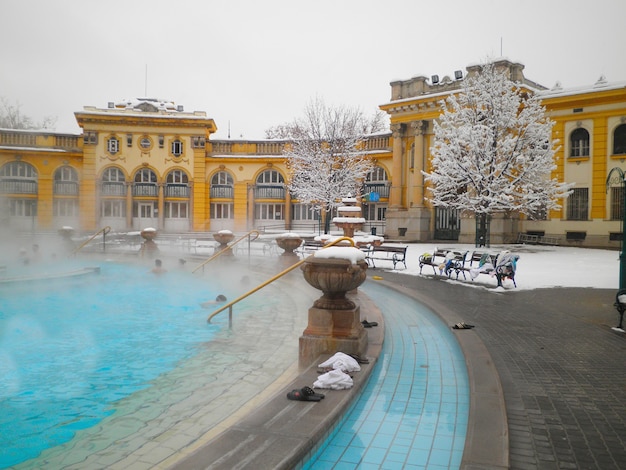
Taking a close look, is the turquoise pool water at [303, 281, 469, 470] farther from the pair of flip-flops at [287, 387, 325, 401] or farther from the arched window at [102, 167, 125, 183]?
the arched window at [102, 167, 125, 183]

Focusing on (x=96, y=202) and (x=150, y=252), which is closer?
(x=150, y=252)

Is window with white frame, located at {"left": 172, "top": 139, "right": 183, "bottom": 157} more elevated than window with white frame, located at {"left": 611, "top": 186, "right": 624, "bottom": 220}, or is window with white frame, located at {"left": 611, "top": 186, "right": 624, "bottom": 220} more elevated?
window with white frame, located at {"left": 172, "top": 139, "right": 183, "bottom": 157}

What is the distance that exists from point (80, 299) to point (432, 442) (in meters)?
10.9

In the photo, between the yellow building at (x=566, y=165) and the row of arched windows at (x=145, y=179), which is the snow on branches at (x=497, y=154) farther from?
the row of arched windows at (x=145, y=179)

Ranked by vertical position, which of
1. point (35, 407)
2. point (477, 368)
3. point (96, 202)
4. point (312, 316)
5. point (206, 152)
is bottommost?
point (35, 407)

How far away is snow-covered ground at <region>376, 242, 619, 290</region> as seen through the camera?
1487 cm

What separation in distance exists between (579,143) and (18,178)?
135 feet

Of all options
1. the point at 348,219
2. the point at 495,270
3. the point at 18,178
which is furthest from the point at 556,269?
the point at 18,178

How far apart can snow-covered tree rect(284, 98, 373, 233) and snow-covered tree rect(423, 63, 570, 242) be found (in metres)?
9.16

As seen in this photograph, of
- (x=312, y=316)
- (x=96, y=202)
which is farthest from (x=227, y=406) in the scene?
(x=96, y=202)

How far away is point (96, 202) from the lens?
41250mm

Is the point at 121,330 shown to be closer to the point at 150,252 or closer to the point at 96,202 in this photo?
the point at 150,252

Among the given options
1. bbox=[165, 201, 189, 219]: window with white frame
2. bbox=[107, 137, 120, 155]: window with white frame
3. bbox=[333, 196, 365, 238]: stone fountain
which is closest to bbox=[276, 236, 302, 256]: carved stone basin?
bbox=[333, 196, 365, 238]: stone fountain

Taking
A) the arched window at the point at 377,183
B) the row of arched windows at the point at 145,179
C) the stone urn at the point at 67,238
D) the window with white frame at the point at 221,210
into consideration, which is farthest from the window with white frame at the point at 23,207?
the arched window at the point at 377,183
